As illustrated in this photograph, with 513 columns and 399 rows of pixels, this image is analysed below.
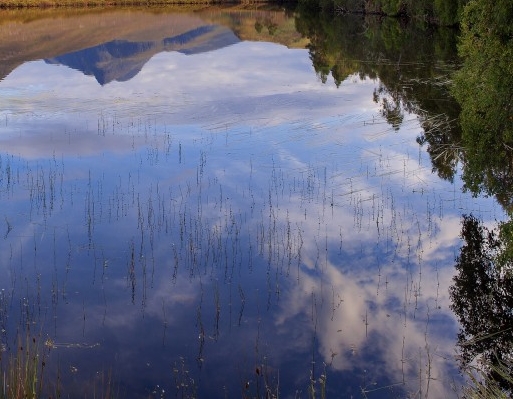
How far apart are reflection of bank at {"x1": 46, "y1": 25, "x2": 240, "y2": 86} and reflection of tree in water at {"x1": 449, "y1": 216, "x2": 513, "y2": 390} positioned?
109ft

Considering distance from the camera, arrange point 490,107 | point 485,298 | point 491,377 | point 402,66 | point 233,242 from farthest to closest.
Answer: point 402,66 → point 490,107 → point 233,242 → point 485,298 → point 491,377

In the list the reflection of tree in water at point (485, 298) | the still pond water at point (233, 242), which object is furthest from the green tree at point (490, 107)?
the reflection of tree in water at point (485, 298)

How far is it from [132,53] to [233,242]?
58324 mm

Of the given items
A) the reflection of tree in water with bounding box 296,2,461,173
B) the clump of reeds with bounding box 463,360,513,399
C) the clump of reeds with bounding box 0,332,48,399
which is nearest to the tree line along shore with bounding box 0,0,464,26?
the reflection of tree in water with bounding box 296,2,461,173

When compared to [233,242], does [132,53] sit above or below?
below

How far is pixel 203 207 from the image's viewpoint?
2023cm

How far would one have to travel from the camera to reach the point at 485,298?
14461 millimetres

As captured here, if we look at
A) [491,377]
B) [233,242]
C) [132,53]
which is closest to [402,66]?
[233,242]

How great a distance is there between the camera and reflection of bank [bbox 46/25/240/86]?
5341 cm

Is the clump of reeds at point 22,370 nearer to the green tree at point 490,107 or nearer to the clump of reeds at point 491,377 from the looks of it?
the clump of reeds at point 491,377

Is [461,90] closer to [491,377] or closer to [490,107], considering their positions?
[490,107]

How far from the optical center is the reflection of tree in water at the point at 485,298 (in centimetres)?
1257

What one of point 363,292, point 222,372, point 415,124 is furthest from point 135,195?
point 415,124

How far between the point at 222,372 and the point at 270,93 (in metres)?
29.2
